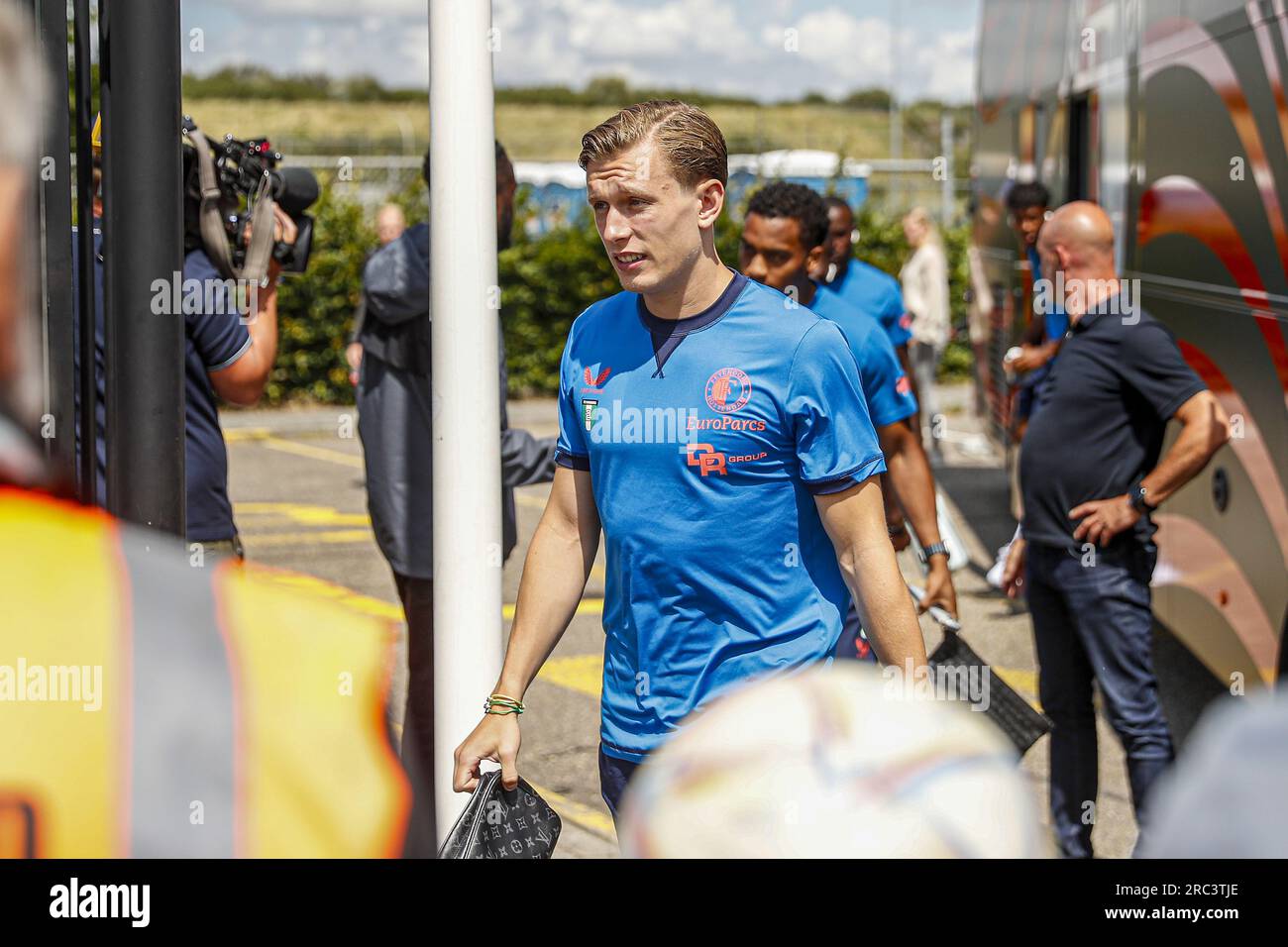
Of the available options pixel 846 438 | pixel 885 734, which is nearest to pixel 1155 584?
pixel 846 438

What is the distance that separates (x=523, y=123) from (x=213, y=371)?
204 ft

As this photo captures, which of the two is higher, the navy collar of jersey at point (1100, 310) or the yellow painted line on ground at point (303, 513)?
the navy collar of jersey at point (1100, 310)

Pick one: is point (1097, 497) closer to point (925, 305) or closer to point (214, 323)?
point (214, 323)

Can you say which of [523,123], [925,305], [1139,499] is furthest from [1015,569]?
[523,123]

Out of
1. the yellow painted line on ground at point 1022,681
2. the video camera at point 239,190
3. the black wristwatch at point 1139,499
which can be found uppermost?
the video camera at point 239,190

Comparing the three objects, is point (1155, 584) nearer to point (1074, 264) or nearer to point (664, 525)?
point (1074, 264)

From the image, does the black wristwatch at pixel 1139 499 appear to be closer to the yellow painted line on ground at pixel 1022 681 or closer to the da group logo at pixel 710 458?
the da group logo at pixel 710 458

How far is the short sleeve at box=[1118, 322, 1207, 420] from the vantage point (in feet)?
14.4

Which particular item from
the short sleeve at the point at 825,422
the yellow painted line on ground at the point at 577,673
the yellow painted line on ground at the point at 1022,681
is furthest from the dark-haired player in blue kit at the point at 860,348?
the yellow painted line on ground at the point at 577,673

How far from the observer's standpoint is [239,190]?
3.80 m

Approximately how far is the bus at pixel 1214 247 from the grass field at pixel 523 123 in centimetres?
3135

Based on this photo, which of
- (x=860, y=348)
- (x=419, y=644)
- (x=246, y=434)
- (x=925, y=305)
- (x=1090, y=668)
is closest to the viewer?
(x=860, y=348)

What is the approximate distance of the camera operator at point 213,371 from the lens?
3.71 meters
